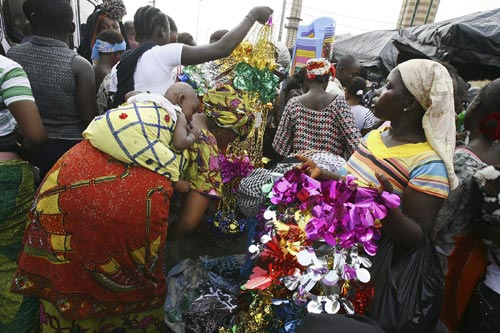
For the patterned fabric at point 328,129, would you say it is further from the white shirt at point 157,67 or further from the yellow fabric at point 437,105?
the yellow fabric at point 437,105

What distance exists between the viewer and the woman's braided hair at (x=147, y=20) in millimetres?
2592

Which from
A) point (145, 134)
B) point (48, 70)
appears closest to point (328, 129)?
point (145, 134)

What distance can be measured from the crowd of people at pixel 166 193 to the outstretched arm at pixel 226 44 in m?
0.34

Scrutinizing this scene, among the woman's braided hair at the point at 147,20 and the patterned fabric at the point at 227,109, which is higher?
the woman's braided hair at the point at 147,20

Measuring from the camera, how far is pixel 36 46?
2070mm

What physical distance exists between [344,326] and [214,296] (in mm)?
1256

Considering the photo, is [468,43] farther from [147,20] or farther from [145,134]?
[145,134]

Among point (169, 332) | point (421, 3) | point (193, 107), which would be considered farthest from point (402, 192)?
point (421, 3)

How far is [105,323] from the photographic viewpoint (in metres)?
1.80

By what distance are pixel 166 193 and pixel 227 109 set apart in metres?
0.77

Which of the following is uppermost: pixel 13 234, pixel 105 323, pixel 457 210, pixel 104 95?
pixel 457 210

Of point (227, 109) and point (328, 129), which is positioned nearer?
point (227, 109)

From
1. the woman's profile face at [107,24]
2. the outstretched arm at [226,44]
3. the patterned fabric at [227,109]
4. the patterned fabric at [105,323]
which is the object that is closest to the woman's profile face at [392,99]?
the patterned fabric at [227,109]

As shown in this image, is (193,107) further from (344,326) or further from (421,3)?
(421,3)
